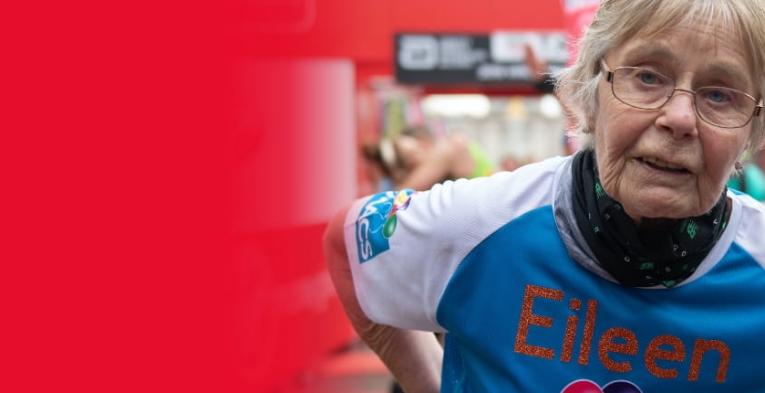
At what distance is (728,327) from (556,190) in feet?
1.04

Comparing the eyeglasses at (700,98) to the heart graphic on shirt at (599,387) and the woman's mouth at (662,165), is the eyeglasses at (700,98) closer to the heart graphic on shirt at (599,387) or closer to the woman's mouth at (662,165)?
the woman's mouth at (662,165)

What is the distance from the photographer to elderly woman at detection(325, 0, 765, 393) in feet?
5.44

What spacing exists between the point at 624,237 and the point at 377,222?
1.45 ft

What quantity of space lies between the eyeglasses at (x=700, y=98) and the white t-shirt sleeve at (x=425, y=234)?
23 centimetres

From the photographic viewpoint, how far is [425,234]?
1.88m

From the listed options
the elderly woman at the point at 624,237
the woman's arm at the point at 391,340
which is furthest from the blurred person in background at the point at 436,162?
the elderly woman at the point at 624,237

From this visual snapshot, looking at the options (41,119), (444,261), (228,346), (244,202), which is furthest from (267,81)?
(444,261)

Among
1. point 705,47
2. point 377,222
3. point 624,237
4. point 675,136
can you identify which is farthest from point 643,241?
point 377,222

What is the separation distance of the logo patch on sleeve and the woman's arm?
0.27ft

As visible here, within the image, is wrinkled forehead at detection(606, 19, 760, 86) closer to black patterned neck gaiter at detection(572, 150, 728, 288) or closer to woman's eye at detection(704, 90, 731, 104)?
woman's eye at detection(704, 90, 731, 104)

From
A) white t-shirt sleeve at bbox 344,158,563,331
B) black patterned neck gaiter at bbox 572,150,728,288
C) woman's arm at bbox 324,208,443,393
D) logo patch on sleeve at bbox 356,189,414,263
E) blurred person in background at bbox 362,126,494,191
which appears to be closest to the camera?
black patterned neck gaiter at bbox 572,150,728,288

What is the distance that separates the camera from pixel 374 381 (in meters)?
8.21

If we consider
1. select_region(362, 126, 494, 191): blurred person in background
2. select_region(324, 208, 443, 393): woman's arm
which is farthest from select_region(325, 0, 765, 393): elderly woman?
select_region(362, 126, 494, 191): blurred person in background

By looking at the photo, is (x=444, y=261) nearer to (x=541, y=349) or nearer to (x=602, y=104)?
(x=541, y=349)
